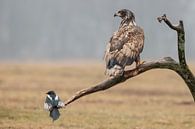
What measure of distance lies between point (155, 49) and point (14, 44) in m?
23.5

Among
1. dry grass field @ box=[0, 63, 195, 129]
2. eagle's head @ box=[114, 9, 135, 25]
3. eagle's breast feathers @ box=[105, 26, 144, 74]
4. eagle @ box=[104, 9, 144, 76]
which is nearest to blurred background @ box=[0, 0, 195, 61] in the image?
dry grass field @ box=[0, 63, 195, 129]

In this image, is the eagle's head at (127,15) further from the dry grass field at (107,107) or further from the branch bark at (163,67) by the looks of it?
the dry grass field at (107,107)

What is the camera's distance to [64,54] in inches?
4281

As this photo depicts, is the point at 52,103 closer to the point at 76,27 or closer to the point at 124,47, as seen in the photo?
the point at 124,47

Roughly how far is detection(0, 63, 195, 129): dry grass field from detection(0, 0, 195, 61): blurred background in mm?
62523

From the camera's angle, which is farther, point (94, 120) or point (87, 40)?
point (87, 40)

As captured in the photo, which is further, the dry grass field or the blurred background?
the blurred background

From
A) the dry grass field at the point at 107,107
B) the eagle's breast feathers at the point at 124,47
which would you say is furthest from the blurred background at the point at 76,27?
the eagle's breast feathers at the point at 124,47

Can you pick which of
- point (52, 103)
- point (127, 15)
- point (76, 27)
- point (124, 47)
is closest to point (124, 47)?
point (124, 47)

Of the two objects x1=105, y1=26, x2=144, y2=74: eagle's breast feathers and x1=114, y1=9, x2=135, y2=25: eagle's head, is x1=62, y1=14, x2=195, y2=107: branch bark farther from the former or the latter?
x1=114, y1=9, x2=135, y2=25: eagle's head

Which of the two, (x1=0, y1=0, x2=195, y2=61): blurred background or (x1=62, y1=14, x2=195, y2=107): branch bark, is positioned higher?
(x1=0, y1=0, x2=195, y2=61): blurred background

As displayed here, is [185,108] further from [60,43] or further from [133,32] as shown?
[60,43]

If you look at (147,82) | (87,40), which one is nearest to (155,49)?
(87,40)

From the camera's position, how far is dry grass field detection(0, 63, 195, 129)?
1738 centimetres
